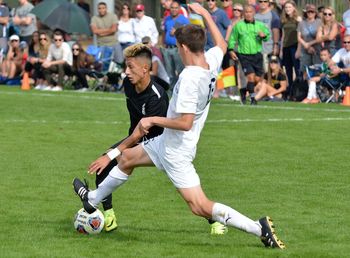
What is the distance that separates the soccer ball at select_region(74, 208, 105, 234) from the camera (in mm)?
9945

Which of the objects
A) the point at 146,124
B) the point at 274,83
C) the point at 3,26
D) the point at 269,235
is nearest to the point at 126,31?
the point at 274,83

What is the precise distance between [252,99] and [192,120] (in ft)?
47.9

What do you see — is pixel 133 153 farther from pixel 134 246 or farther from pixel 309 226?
pixel 309 226

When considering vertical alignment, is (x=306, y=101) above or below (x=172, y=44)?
below

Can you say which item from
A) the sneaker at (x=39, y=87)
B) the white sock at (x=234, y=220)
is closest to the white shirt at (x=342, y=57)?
the sneaker at (x=39, y=87)

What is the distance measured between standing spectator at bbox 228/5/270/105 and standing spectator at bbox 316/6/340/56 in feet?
4.22

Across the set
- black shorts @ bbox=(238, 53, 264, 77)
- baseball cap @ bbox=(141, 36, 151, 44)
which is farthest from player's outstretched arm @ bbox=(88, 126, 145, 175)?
baseball cap @ bbox=(141, 36, 151, 44)

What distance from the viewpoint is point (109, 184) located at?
9.76 m

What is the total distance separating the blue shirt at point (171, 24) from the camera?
25.8 m

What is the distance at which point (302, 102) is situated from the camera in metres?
24.3

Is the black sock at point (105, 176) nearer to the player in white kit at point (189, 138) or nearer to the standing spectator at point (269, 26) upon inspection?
the player in white kit at point (189, 138)

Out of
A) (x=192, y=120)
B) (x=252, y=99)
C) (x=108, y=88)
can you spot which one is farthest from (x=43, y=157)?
(x=108, y=88)

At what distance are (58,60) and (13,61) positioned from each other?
1953mm

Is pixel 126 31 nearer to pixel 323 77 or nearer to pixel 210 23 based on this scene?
pixel 323 77
